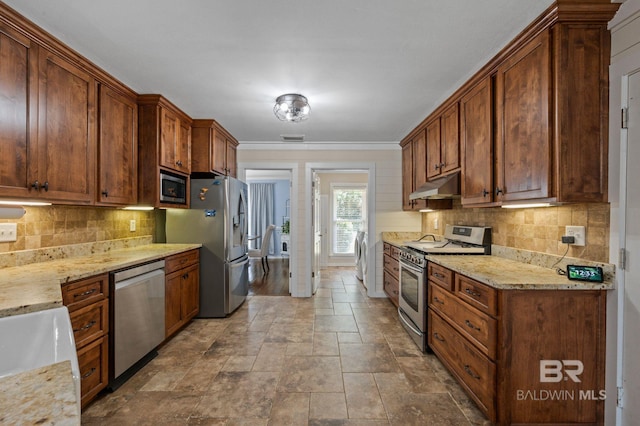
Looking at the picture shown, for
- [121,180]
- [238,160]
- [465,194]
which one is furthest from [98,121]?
[465,194]

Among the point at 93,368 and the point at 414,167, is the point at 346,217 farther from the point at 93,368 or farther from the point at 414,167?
the point at 93,368

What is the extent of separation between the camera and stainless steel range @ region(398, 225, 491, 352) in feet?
8.89

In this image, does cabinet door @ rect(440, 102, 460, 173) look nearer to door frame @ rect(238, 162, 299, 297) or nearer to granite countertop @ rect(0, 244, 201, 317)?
door frame @ rect(238, 162, 299, 297)

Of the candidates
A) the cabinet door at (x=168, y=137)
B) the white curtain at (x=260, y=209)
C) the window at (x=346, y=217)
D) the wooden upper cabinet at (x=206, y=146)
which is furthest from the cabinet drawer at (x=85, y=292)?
the white curtain at (x=260, y=209)

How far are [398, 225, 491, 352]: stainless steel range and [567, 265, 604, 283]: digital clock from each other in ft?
3.33

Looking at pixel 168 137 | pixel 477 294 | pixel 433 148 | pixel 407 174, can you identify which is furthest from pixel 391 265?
pixel 168 137

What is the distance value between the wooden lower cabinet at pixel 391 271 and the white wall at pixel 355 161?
211 mm

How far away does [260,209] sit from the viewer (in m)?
8.53

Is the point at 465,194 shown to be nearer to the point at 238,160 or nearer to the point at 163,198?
the point at 163,198

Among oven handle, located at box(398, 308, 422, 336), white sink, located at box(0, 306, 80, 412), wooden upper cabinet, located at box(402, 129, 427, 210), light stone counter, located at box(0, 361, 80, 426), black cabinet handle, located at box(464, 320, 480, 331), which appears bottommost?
oven handle, located at box(398, 308, 422, 336)

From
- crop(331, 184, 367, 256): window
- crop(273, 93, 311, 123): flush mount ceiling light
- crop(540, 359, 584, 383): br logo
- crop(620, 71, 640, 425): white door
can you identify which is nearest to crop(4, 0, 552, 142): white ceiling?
crop(273, 93, 311, 123): flush mount ceiling light

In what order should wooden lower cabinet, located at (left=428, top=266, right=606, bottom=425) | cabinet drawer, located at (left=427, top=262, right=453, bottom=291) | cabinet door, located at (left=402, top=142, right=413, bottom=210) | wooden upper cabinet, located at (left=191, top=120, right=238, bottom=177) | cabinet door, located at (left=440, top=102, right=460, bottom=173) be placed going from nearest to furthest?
wooden lower cabinet, located at (left=428, top=266, right=606, bottom=425)
cabinet drawer, located at (left=427, top=262, right=453, bottom=291)
cabinet door, located at (left=440, top=102, right=460, bottom=173)
wooden upper cabinet, located at (left=191, top=120, right=238, bottom=177)
cabinet door, located at (left=402, top=142, right=413, bottom=210)

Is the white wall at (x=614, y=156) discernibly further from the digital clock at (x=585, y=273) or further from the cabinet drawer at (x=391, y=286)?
the cabinet drawer at (x=391, y=286)

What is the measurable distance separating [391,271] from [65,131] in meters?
3.61
